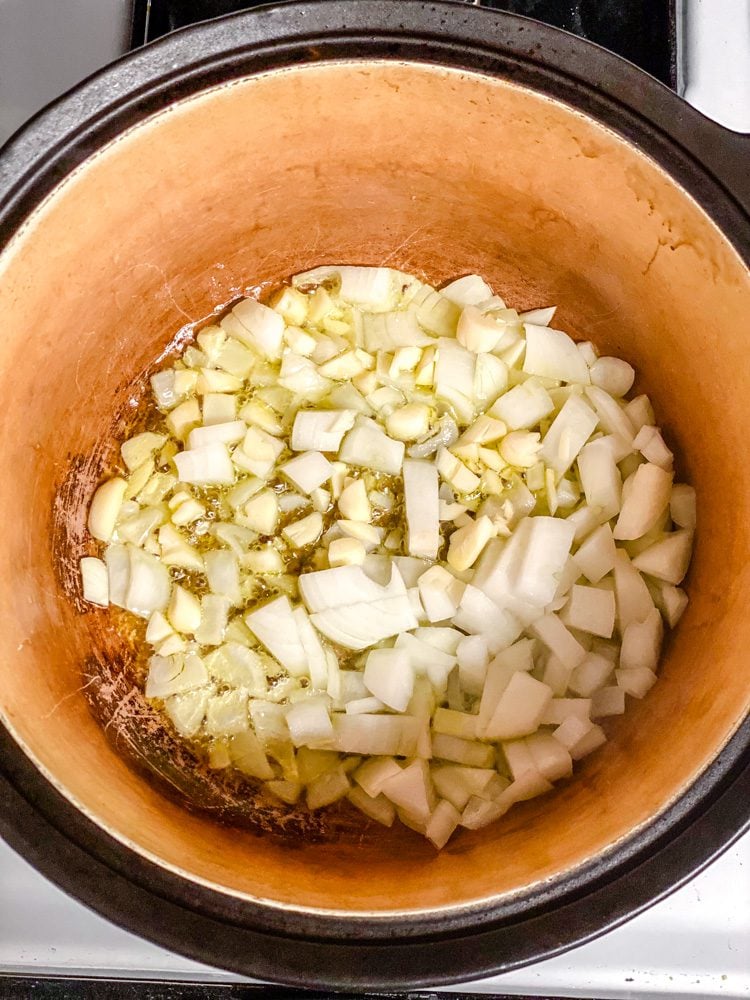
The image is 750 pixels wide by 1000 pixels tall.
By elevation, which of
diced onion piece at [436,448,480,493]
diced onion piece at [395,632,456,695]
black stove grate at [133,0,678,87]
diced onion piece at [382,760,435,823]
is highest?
black stove grate at [133,0,678,87]

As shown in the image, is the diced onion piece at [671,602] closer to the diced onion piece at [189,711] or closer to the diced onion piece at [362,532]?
the diced onion piece at [362,532]

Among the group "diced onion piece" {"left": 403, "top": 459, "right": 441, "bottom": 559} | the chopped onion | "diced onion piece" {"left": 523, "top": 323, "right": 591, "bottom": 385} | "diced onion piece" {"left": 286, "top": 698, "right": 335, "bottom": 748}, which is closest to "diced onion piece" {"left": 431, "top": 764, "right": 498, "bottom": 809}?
the chopped onion

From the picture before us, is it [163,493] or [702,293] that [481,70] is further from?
[163,493]

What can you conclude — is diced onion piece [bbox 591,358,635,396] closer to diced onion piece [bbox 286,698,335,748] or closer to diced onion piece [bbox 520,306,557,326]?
diced onion piece [bbox 520,306,557,326]

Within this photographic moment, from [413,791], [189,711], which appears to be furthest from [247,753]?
[413,791]

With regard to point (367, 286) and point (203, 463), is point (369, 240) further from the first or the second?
point (203, 463)

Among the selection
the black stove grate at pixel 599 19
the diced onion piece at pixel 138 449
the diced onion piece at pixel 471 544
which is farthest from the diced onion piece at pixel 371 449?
the black stove grate at pixel 599 19
